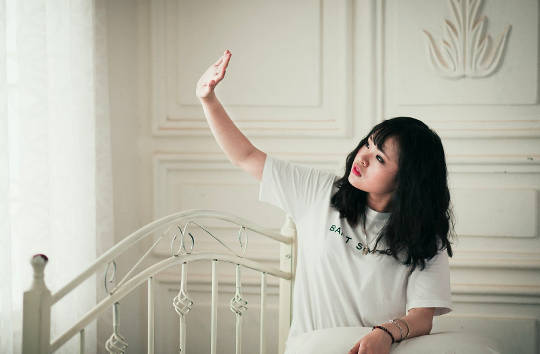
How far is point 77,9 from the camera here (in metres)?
1.58

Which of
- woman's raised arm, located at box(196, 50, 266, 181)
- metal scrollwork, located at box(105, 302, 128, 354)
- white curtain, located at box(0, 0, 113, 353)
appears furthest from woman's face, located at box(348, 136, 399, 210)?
white curtain, located at box(0, 0, 113, 353)

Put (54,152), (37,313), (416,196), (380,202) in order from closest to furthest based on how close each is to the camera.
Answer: (37,313)
(416,196)
(380,202)
(54,152)

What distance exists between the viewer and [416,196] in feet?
4.02

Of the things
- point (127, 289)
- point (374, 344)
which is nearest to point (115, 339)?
point (127, 289)

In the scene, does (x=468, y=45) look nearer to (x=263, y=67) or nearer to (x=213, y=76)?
(x=263, y=67)

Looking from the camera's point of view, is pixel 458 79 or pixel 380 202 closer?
pixel 380 202

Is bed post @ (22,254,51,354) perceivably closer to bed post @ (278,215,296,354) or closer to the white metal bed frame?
the white metal bed frame

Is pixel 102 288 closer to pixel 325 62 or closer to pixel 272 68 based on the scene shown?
pixel 272 68

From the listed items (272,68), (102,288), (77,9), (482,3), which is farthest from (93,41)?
(482,3)

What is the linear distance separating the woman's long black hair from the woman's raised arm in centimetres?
31

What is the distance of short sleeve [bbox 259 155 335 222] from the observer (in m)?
→ 1.35

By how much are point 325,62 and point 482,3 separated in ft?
1.96

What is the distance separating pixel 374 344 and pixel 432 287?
23 centimetres

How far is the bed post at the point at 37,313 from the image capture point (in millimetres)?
846
